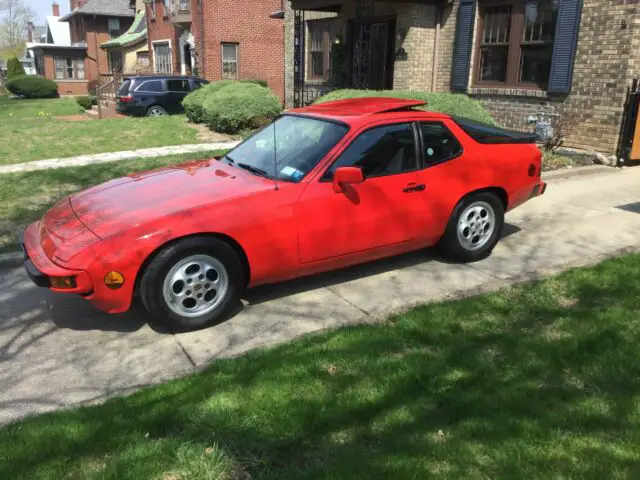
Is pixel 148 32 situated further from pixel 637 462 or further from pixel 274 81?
pixel 637 462

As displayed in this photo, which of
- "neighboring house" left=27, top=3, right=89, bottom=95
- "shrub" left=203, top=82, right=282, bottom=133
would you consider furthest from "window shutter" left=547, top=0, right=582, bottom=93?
"neighboring house" left=27, top=3, right=89, bottom=95

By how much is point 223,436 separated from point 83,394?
1.09 meters

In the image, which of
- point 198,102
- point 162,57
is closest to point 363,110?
point 198,102

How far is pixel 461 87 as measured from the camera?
43.3 ft

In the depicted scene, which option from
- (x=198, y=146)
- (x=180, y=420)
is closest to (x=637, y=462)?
(x=180, y=420)

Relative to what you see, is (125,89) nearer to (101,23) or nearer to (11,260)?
(11,260)

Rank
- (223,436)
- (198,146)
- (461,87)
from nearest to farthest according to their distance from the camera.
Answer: (223,436) < (198,146) < (461,87)

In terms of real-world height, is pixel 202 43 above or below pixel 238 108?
above

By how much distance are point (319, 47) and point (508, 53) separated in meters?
7.39

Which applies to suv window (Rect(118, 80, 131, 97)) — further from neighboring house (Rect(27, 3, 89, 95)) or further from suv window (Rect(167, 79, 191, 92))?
neighboring house (Rect(27, 3, 89, 95))

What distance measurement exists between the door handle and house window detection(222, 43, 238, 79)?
80.1 feet

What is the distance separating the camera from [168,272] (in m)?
3.91

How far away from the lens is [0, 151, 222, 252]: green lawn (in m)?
6.82

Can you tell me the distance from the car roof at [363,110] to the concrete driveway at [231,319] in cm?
142
